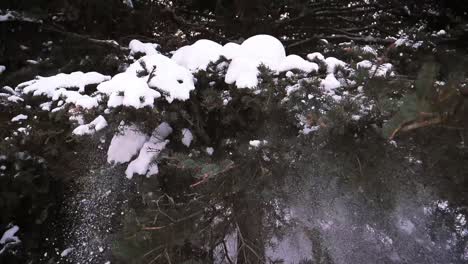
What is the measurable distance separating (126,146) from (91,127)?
1.22 ft

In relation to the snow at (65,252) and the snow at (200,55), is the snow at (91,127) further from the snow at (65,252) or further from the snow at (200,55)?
the snow at (65,252)

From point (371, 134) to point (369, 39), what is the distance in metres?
2.36

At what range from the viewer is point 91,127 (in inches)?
101

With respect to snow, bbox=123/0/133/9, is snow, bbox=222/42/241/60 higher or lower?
higher

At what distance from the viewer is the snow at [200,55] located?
111 inches

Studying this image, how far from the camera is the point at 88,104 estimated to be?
8.23 feet

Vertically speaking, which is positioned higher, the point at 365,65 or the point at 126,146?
the point at 365,65

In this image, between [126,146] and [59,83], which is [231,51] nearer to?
[126,146]

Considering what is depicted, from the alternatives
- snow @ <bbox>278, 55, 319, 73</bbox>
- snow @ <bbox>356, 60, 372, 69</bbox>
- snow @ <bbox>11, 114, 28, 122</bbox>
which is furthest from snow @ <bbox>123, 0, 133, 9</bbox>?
snow @ <bbox>356, 60, 372, 69</bbox>

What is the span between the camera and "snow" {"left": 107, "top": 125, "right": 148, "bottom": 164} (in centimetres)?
286

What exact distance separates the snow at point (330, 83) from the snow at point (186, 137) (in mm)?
1110

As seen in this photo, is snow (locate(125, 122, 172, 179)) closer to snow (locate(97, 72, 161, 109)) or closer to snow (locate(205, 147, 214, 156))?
snow (locate(205, 147, 214, 156))

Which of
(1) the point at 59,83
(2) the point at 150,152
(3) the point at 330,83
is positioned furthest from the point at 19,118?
(3) the point at 330,83

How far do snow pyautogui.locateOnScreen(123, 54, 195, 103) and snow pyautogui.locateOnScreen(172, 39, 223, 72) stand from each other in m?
0.16
